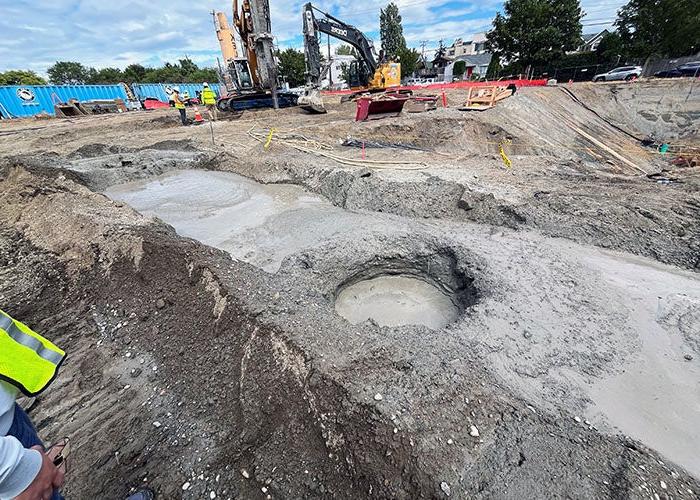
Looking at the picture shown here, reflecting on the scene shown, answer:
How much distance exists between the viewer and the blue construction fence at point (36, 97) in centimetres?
2105

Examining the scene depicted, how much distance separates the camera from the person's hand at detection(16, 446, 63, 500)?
47.1 inches

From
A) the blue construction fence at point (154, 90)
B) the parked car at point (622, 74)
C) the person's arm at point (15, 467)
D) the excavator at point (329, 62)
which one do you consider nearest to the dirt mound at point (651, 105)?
the parked car at point (622, 74)

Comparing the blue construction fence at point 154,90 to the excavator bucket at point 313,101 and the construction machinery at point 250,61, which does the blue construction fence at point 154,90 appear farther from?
the excavator bucket at point 313,101

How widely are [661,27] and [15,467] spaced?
41.5m

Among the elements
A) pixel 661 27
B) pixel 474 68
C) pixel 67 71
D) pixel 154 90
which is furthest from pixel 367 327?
pixel 67 71

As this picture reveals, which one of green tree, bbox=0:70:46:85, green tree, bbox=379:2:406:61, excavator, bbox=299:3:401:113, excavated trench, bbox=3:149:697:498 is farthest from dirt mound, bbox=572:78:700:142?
green tree, bbox=0:70:46:85

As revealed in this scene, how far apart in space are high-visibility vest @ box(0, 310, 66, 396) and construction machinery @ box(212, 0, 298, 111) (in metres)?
15.1

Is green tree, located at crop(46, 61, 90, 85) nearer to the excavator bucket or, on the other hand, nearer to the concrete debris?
the excavator bucket

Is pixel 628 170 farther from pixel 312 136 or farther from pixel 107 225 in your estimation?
pixel 107 225

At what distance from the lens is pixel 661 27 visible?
26.4 metres

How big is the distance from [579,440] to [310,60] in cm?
1651

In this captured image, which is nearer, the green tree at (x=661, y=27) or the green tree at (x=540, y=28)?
the green tree at (x=661, y=27)

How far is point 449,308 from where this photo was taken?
4.86 m

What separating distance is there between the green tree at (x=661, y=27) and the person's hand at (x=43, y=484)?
39099mm
